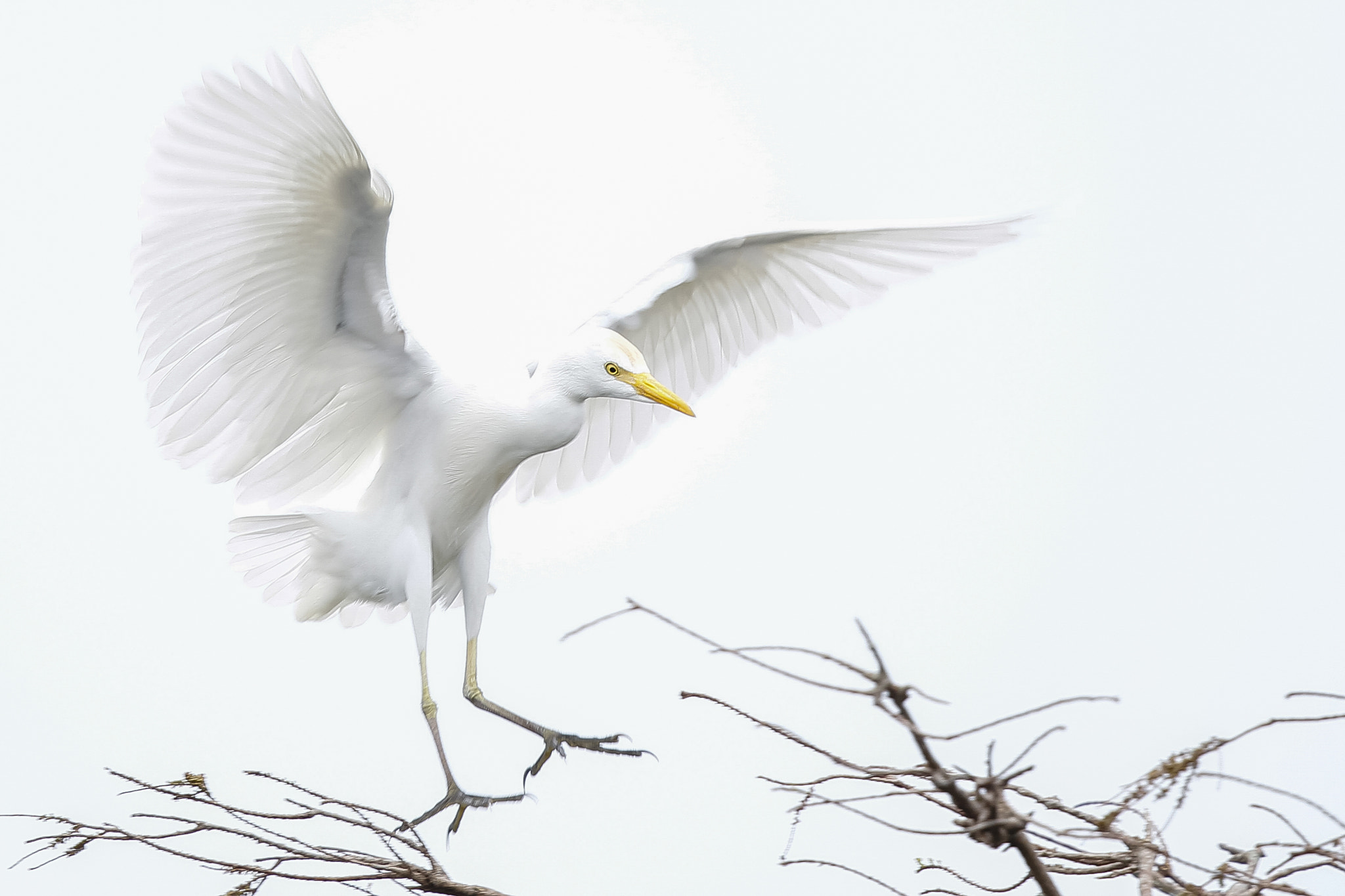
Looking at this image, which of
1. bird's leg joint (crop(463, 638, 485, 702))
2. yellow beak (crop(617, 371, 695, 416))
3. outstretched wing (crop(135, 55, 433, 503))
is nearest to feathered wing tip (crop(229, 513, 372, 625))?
outstretched wing (crop(135, 55, 433, 503))

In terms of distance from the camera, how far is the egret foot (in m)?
3.08

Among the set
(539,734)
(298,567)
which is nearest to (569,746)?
(539,734)

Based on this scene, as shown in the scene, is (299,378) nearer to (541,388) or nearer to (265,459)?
(265,459)

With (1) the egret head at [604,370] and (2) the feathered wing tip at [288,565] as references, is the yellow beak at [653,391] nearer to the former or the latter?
(1) the egret head at [604,370]

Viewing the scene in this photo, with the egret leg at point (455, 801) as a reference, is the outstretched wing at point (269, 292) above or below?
above

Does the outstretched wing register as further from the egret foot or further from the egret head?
the egret foot

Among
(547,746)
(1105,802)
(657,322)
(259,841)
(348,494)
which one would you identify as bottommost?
(259,841)

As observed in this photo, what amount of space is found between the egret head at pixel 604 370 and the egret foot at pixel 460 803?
930mm

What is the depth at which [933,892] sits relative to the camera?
218 cm

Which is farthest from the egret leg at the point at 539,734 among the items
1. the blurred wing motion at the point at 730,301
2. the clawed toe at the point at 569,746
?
the blurred wing motion at the point at 730,301

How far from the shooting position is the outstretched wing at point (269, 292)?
271 cm

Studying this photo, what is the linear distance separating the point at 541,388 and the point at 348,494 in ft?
1.87

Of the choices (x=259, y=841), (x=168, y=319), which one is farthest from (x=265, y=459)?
(x=259, y=841)

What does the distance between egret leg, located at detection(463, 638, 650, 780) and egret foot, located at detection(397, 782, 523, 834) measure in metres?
0.13
